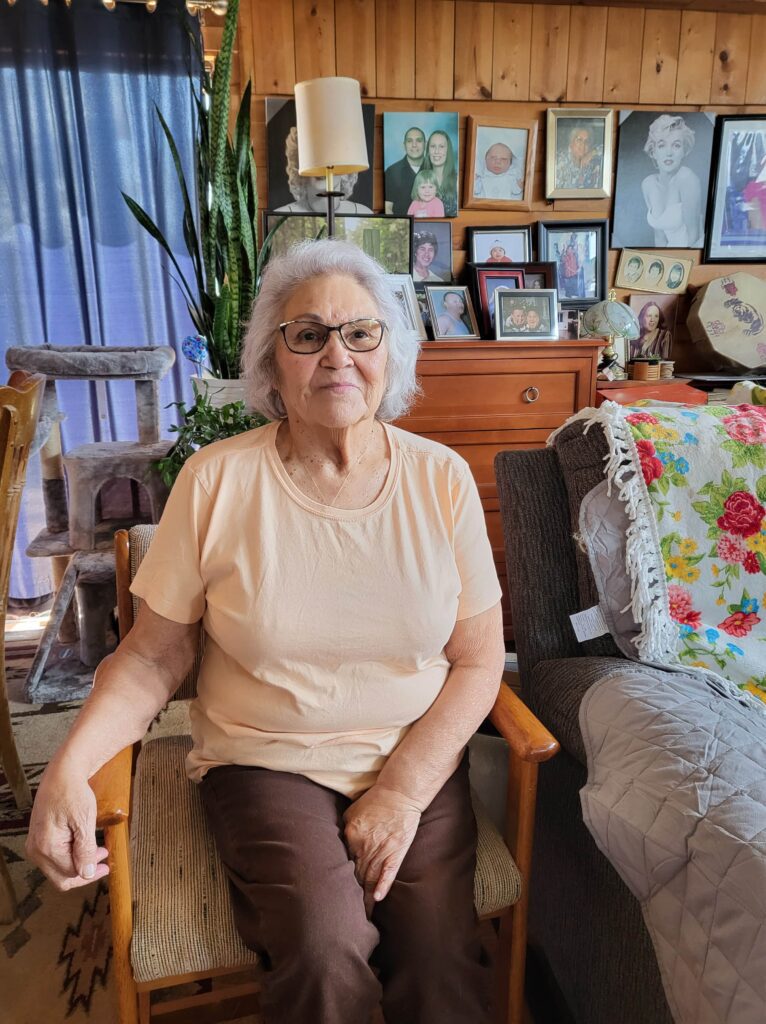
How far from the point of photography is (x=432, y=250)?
2.87 metres

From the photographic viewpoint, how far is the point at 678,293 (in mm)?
3057

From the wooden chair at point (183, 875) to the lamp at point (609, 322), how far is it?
2027mm

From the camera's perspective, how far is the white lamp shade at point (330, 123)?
7.31ft

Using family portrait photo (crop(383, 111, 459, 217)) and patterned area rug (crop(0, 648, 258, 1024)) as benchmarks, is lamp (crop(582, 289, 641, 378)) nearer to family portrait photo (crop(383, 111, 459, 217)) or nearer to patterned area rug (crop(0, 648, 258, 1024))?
family portrait photo (crop(383, 111, 459, 217))

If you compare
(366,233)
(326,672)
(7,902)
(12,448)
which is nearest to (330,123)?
(366,233)

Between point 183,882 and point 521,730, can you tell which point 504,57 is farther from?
point 183,882

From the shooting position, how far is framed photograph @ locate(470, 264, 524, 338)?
9.15ft

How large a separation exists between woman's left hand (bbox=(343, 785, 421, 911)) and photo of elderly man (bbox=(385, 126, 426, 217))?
237 centimetres

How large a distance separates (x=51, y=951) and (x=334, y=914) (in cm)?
89

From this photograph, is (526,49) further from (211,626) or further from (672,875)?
(672,875)

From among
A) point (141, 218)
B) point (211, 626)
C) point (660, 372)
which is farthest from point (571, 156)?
point (211, 626)

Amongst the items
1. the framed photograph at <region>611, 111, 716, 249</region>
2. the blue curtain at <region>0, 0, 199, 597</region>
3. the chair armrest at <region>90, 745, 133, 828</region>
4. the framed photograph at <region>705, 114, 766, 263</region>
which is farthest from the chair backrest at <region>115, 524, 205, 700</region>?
the framed photograph at <region>705, 114, 766, 263</region>

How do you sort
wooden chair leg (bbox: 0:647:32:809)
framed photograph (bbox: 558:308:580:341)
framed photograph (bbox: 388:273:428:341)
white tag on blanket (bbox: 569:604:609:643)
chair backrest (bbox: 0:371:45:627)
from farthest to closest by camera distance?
1. framed photograph (bbox: 558:308:580:341)
2. framed photograph (bbox: 388:273:428:341)
3. wooden chair leg (bbox: 0:647:32:809)
4. chair backrest (bbox: 0:371:45:627)
5. white tag on blanket (bbox: 569:604:609:643)

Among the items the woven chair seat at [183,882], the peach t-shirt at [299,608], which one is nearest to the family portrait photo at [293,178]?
the peach t-shirt at [299,608]
